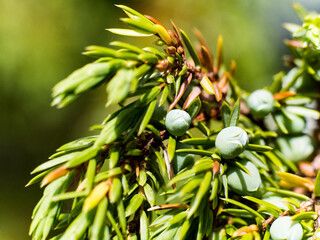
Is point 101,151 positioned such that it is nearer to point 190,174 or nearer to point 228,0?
point 190,174

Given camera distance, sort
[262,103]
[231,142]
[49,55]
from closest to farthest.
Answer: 1. [231,142]
2. [262,103]
3. [49,55]

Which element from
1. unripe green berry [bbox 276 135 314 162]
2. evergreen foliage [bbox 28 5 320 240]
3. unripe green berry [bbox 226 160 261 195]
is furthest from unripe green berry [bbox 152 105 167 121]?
unripe green berry [bbox 276 135 314 162]

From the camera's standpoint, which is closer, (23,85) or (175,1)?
(23,85)

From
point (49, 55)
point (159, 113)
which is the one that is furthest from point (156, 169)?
point (49, 55)

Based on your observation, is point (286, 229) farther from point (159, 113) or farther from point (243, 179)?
point (159, 113)

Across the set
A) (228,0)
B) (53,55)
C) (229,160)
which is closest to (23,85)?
(53,55)

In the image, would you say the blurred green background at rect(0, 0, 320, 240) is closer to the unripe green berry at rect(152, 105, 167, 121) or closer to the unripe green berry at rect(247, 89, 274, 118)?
the unripe green berry at rect(247, 89, 274, 118)

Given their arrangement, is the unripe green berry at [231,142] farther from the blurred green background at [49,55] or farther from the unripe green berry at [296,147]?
the blurred green background at [49,55]
